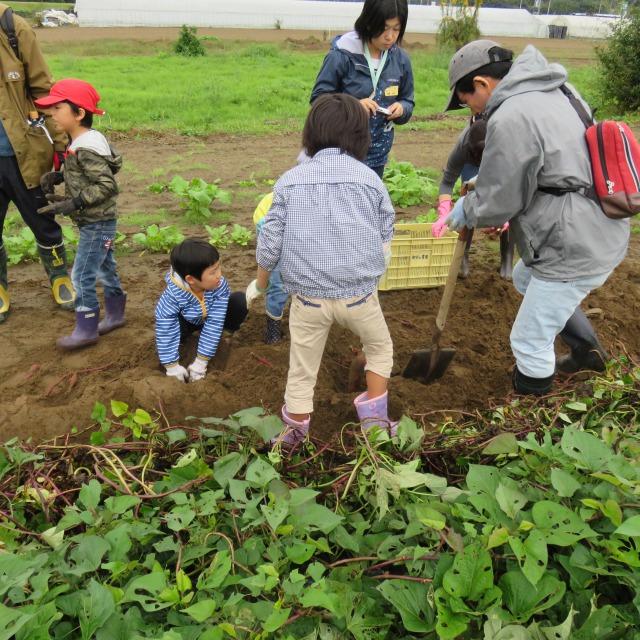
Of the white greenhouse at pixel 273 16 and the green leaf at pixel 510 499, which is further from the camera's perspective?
the white greenhouse at pixel 273 16

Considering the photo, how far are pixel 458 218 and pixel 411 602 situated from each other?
6.66ft

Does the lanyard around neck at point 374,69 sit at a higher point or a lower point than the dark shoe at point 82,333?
higher

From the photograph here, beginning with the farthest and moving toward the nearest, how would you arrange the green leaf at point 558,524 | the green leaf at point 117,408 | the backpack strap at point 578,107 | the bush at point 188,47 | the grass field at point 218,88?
the bush at point 188,47
the grass field at point 218,88
the backpack strap at point 578,107
the green leaf at point 117,408
the green leaf at point 558,524

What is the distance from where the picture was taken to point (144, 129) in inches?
388

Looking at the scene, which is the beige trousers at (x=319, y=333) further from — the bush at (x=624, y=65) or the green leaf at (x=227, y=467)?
the bush at (x=624, y=65)

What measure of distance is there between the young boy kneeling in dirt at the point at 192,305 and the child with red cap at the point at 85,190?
62 centimetres

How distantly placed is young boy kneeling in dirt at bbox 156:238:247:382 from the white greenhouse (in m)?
31.8

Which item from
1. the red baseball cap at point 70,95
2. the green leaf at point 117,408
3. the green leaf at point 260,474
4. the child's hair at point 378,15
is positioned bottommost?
the green leaf at point 117,408

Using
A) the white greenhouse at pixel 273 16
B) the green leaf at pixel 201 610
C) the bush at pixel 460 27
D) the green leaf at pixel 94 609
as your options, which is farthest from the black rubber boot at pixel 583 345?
the white greenhouse at pixel 273 16

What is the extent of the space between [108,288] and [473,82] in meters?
2.68

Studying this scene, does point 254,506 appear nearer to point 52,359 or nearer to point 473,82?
point 473,82

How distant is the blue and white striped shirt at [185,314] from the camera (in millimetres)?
3346

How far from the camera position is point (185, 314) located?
137 inches

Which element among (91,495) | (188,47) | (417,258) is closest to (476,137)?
(417,258)
